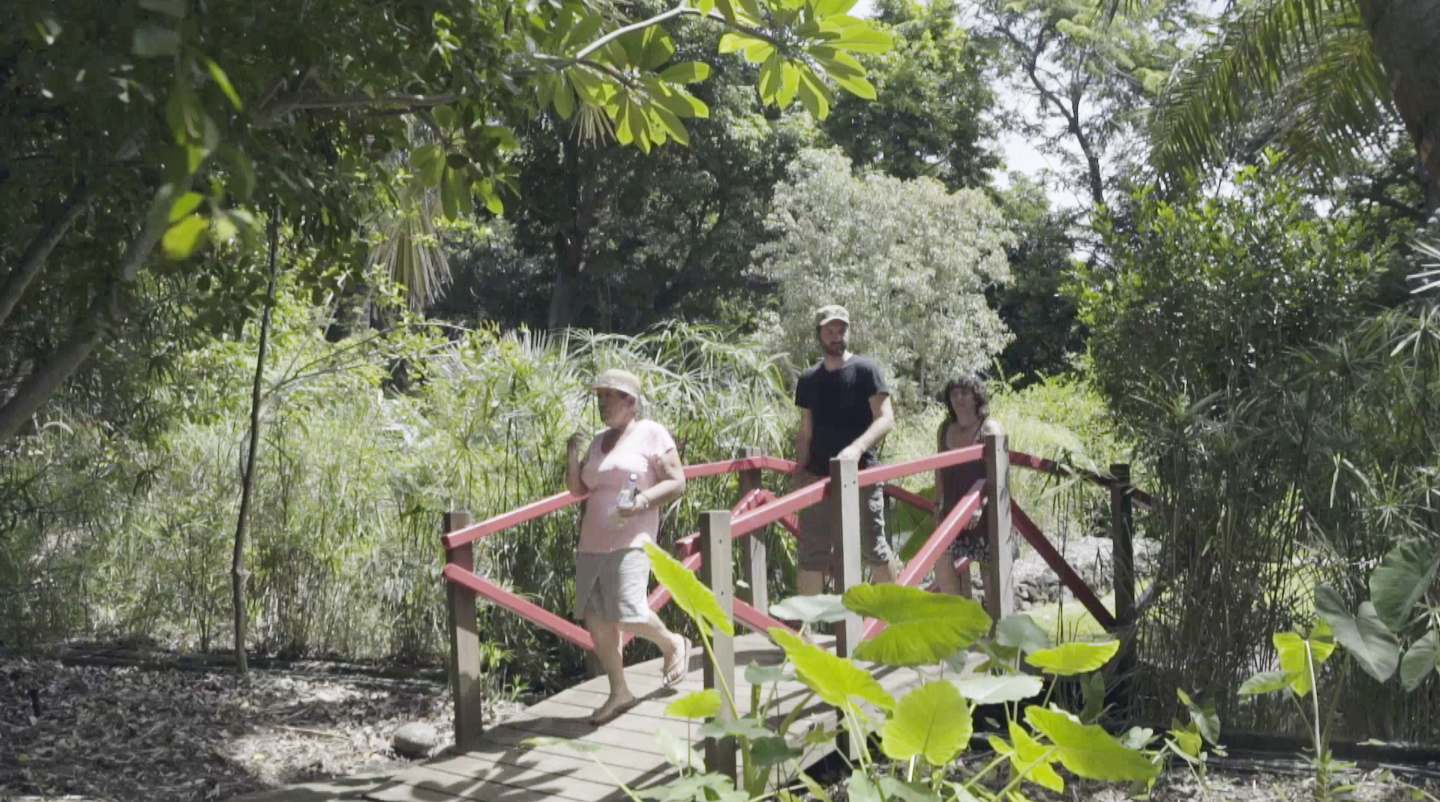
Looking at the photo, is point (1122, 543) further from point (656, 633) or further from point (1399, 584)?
point (1399, 584)

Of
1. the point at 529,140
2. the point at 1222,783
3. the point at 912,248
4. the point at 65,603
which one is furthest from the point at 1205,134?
the point at 529,140

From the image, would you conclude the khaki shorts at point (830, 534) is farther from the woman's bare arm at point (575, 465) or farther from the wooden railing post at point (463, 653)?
the wooden railing post at point (463, 653)

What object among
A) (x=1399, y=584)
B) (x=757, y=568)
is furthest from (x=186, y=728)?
(x=1399, y=584)

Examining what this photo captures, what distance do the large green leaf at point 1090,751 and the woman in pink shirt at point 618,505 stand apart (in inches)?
88.7

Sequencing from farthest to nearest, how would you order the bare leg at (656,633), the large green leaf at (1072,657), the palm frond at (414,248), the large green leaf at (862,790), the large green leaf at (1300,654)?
the palm frond at (414,248)
the bare leg at (656,633)
the large green leaf at (1300,654)
the large green leaf at (1072,657)
the large green leaf at (862,790)

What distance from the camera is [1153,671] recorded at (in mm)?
5734

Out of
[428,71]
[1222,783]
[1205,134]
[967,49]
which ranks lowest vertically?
[1222,783]

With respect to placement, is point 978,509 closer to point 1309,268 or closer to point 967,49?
point 1309,268

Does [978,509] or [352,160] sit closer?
[352,160]

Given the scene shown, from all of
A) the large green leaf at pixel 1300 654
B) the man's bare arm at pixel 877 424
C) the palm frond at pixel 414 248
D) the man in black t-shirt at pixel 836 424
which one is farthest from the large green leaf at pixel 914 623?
the palm frond at pixel 414 248

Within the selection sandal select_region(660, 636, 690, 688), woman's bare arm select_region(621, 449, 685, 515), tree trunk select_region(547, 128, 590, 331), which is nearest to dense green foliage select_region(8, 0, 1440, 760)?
woman's bare arm select_region(621, 449, 685, 515)

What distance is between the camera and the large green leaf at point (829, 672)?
2.75 metres

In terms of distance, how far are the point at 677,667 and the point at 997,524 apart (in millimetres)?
1584

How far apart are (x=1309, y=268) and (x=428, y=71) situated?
388cm
